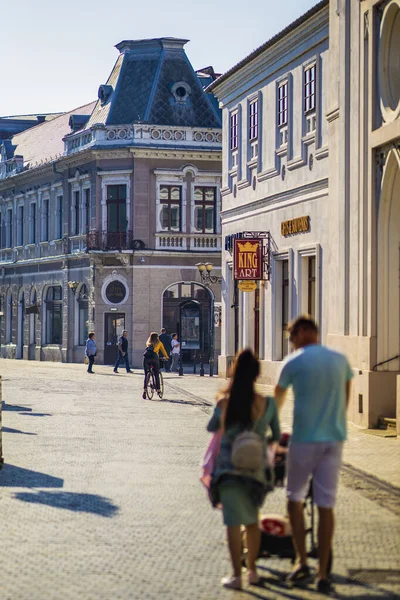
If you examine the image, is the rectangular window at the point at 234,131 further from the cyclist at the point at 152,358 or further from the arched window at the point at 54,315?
the arched window at the point at 54,315

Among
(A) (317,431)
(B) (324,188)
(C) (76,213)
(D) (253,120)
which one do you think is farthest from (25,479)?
(C) (76,213)

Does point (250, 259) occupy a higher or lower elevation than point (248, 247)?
lower

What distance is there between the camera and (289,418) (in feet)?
77.0

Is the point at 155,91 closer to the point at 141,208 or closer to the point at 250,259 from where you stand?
the point at 141,208

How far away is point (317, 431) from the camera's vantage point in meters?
8.77

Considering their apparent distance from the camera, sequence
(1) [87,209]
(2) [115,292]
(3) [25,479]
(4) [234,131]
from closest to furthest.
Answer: (3) [25,479], (4) [234,131], (2) [115,292], (1) [87,209]

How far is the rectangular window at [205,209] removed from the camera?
55.6m

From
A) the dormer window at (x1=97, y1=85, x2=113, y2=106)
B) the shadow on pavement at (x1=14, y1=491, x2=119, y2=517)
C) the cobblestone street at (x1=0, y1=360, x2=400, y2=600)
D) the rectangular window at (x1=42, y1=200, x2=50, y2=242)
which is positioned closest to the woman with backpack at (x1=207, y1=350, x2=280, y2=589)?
the cobblestone street at (x1=0, y1=360, x2=400, y2=600)

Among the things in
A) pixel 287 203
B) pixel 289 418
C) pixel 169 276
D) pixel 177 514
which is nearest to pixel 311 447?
pixel 177 514

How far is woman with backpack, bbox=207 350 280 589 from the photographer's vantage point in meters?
8.65

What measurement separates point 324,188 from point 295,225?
2.47m

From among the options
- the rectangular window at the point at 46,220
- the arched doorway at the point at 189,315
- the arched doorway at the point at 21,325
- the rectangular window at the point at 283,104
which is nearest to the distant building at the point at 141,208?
the arched doorway at the point at 189,315

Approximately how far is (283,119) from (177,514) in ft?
70.9

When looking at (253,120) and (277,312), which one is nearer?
(277,312)
